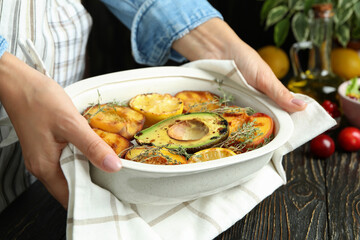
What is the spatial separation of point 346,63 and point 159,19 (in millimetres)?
751

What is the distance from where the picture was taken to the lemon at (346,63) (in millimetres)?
1398

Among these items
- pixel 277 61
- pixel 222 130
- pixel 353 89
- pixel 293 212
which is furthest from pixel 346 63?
pixel 222 130

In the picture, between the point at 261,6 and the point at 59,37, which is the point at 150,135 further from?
the point at 261,6

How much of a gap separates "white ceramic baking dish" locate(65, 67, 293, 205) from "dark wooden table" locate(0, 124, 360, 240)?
0.49 ft

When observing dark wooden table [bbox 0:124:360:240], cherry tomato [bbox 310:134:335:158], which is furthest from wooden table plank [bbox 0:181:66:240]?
cherry tomato [bbox 310:134:335:158]

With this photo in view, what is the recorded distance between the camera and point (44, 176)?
2.18 feet

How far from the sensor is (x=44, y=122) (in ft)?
1.99

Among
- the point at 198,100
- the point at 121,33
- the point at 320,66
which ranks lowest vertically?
the point at 121,33

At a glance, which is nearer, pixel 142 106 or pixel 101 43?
pixel 142 106

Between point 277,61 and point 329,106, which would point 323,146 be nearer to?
point 329,106

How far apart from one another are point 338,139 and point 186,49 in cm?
41

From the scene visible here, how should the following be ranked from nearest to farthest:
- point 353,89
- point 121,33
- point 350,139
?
point 350,139 < point 353,89 < point 121,33

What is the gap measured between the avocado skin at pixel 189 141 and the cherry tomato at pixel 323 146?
35cm

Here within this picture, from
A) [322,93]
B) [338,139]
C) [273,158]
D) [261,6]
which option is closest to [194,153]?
[273,158]
